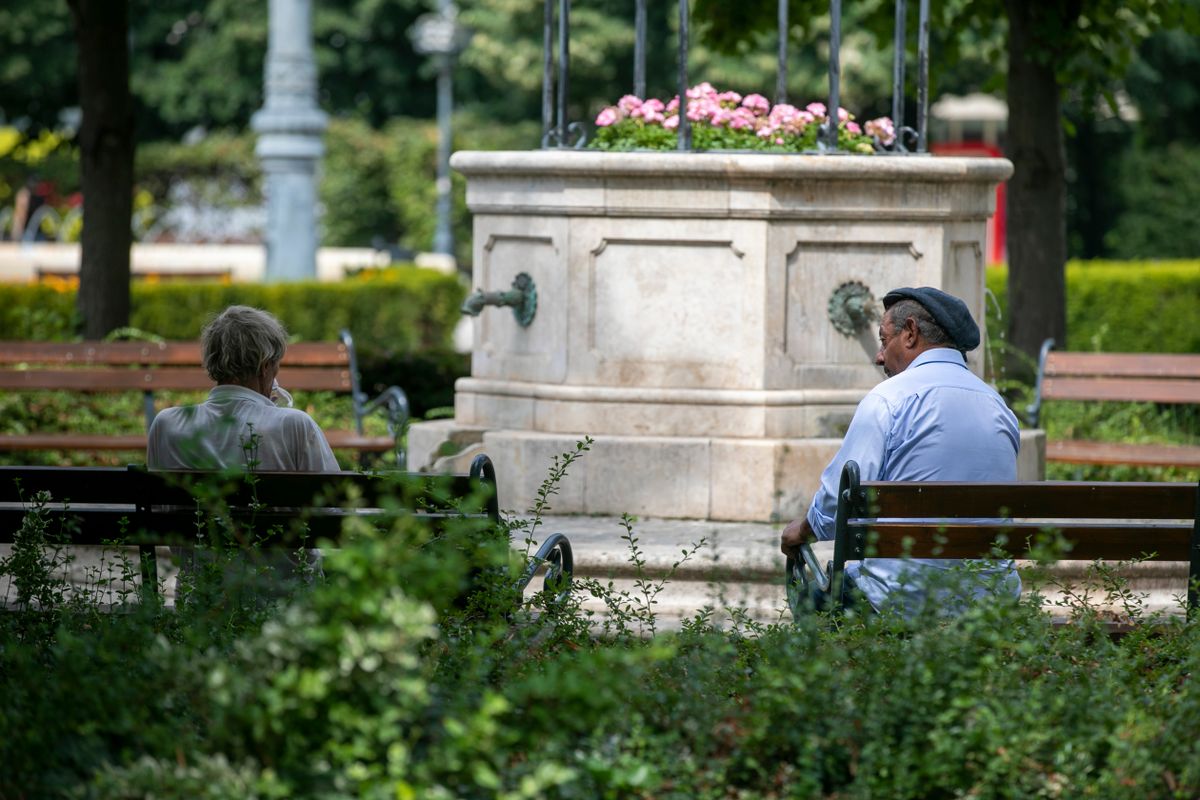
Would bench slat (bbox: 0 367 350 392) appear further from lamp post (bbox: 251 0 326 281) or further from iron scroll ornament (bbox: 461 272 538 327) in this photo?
lamp post (bbox: 251 0 326 281)

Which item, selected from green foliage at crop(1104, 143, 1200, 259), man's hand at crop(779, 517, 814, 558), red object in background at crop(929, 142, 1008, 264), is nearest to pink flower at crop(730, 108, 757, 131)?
man's hand at crop(779, 517, 814, 558)

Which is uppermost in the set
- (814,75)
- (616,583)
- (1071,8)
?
(814,75)

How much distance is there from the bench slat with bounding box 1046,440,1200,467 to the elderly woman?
5.06 metres

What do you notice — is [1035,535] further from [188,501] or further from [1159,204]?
[1159,204]

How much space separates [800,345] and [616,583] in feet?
5.09

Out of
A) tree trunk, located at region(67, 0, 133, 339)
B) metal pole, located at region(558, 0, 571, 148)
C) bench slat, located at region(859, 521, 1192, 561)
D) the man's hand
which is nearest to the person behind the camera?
bench slat, located at region(859, 521, 1192, 561)

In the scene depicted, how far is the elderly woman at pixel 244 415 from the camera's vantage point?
498 centimetres

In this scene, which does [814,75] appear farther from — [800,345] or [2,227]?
[800,345]

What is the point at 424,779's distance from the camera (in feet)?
9.42

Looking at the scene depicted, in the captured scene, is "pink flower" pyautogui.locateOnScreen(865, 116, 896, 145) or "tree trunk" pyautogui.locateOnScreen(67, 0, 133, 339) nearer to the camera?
"pink flower" pyautogui.locateOnScreen(865, 116, 896, 145)

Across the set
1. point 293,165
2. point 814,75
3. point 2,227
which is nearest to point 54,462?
point 293,165

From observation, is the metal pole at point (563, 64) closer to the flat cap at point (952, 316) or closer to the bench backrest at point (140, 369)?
the bench backrest at point (140, 369)

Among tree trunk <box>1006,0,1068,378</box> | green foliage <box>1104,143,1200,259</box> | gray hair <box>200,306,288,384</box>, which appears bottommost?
gray hair <box>200,306,288,384</box>

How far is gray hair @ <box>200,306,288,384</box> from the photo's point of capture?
505 cm
